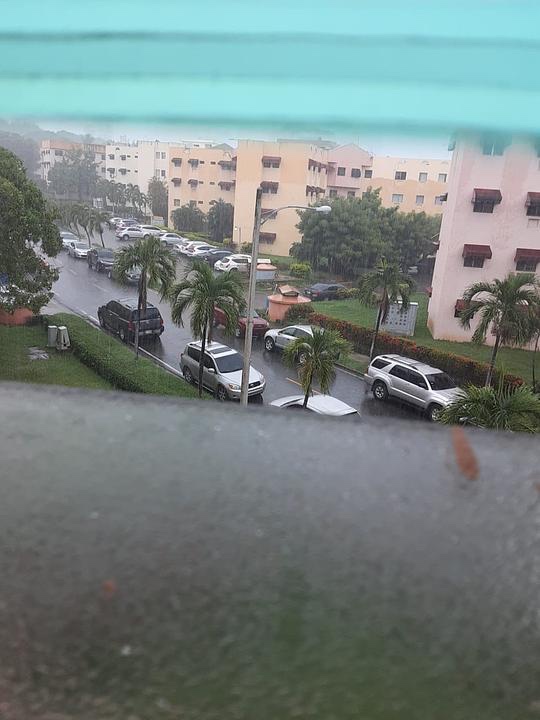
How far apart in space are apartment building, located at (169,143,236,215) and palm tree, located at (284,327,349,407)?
143 cm

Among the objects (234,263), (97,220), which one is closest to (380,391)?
(234,263)

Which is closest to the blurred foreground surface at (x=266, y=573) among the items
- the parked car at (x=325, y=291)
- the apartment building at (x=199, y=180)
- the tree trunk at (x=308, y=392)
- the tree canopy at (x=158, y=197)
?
the tree trunk at (x=308, y=392)

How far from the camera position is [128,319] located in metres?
4.51

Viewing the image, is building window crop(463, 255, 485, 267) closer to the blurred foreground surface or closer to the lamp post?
the lamp post

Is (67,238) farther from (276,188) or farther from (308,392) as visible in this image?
(308,392)

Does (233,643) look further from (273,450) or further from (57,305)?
(57,305)

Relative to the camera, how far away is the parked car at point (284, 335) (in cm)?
474

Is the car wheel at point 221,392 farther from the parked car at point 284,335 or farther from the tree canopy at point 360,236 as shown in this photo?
the tree canopy at point 360,236

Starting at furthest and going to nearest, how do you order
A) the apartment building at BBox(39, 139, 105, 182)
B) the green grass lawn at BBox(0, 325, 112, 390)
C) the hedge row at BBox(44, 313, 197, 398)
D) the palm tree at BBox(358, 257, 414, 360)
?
the palm tree at BBox(358, 257, 414, 360) → the hedge row at BBox(44, 313, 197, 398) → the green grass lawn at BBox(0, 325, 112, 390) → the apartment building at BBox(39, 139, 105, 182)

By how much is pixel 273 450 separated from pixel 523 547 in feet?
0.86

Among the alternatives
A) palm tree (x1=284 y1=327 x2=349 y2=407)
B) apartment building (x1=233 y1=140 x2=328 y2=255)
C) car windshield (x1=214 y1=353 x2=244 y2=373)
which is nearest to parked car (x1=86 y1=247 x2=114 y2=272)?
apartment building (x1=233 y1=140 x2=328 y2=255)

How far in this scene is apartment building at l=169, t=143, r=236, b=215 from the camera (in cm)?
466

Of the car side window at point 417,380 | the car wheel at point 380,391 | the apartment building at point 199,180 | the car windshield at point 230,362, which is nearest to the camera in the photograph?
the car side window at point 417,380

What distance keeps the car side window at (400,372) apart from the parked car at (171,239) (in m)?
2.08
